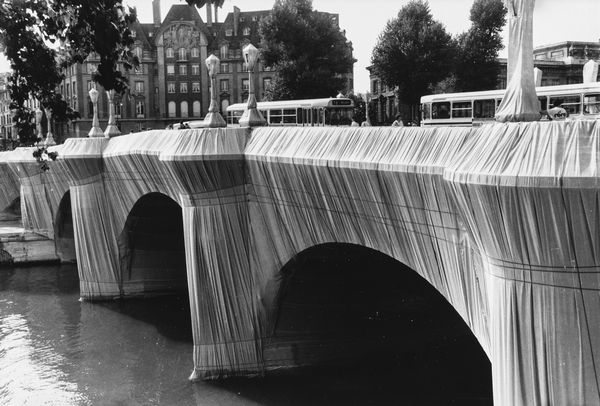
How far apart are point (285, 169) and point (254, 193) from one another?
3.15m

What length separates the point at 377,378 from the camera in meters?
22.2

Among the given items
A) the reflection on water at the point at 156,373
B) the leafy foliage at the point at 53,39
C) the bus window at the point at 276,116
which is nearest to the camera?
the leafy foliage at the point at 53,39

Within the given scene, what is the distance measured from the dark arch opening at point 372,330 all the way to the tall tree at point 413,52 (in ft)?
84.3

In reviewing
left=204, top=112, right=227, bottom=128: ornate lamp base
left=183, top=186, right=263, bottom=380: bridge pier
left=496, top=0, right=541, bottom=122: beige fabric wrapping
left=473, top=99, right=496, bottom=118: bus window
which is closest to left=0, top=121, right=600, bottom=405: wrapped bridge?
left=183, top=186, right=263, bottom=380: bridge pier

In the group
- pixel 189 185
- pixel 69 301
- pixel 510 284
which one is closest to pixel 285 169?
pixel 189 185

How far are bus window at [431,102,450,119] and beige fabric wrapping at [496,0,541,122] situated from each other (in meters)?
22.0

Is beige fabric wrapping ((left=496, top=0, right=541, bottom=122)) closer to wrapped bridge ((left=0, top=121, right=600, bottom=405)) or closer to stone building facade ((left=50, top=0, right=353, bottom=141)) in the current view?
wrapped bridge ((left=0, top=121, right=600, bottom=405))

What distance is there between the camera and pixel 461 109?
100ft

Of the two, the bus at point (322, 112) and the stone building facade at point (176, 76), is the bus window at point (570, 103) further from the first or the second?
the stone building facade at point (176, 76)

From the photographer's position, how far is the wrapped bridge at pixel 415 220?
859 centimetres

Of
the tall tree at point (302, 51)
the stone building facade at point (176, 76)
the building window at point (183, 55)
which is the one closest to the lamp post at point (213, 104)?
the tall tree at point (302, 51)

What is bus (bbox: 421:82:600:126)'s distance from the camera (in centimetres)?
2505

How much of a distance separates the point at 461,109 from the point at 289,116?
1116cm

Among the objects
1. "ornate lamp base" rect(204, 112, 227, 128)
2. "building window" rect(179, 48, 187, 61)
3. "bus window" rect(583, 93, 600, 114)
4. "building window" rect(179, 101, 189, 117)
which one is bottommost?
"ornate lamp base" rect(204, 112, 227, 128)
